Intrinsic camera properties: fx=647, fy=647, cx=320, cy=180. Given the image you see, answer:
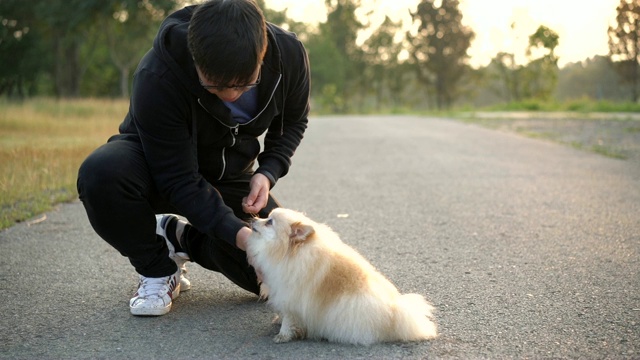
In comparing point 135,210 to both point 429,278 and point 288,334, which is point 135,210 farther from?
point 429,278

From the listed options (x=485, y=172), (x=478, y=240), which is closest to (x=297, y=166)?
(x=485, y=172)

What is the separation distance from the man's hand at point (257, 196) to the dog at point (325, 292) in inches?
12.7

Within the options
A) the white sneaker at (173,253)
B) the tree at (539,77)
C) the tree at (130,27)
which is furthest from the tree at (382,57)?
the white sneaker at (173,253)

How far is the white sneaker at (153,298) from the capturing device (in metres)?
3.18

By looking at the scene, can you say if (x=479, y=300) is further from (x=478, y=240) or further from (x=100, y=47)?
(x=100, y=47)

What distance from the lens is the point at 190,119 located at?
3086 mm

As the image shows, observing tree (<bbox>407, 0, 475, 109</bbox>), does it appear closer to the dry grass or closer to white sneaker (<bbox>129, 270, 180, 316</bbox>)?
the dry grass

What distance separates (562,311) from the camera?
3176 millimetres

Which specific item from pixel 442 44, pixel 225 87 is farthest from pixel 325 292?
pixel 442 44

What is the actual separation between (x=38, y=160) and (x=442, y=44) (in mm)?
42865

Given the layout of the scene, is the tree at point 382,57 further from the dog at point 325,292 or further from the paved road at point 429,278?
the dog at point 325,292

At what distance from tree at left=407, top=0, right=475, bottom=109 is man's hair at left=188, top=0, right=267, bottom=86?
1835 inches

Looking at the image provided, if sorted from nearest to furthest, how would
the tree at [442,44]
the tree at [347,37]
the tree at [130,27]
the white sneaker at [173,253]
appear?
the white sneaker at [173,253] → the tree at [130,27] → the tree at [442,44] → the tree at [347,37]

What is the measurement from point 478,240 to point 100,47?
47.9 meters
